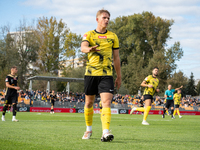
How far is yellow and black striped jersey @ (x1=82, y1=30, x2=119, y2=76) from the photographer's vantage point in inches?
201

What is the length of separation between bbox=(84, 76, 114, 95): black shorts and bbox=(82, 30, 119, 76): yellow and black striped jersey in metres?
0.08

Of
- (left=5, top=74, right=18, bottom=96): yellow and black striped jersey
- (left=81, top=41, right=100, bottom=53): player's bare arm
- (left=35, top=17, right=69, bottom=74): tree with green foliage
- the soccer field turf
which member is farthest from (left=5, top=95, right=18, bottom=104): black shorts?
(left=35, top=17, right=69, bottom=74): tree with green foliage

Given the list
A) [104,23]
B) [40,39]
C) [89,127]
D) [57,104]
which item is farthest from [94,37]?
[40,39]

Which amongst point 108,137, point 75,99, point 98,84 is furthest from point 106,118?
point 75,99

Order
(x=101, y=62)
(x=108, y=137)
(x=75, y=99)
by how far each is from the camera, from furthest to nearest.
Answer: (x=75, y=99) → (x=101, y=62) → (x=108, y=137)

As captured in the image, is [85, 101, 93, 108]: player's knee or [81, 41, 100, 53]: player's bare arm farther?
[85, 101, 93, 108]: player's knee

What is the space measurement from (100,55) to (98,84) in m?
0.56

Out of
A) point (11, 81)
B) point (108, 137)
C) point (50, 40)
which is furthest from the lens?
point (50, 40)

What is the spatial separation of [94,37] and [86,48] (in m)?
0.45

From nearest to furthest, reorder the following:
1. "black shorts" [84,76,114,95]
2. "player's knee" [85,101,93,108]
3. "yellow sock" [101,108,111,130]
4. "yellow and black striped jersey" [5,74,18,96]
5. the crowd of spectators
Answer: "yellow sock" [101,108,111,130], "black shorts" [84,76,114,95], "player's knee" [85,101,93,108], "yellow and black striped jersey" [5,74,18,96], the crowd of spectators

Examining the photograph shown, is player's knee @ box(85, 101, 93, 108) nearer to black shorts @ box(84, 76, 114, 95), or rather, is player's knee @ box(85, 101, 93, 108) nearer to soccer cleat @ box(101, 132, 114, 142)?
black shorts @ box(84, 76, 114, 95)

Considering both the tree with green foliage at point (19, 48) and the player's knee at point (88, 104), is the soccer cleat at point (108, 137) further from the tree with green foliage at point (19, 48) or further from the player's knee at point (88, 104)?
the tree with green foliage at point (19, 48)

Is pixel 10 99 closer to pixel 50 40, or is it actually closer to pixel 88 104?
pixel 88 104

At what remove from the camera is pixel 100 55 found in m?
5.13
